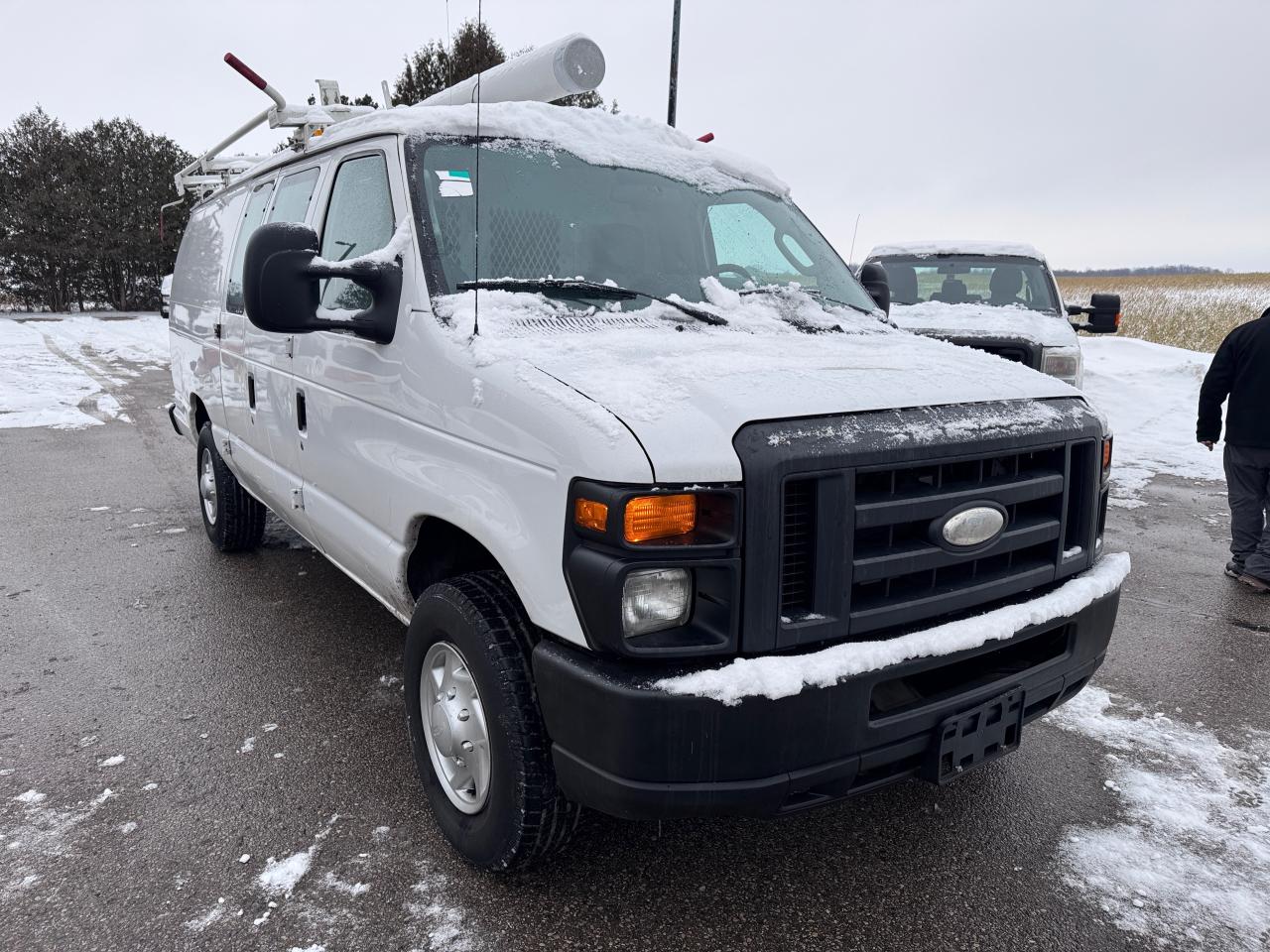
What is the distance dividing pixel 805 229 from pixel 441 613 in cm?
241

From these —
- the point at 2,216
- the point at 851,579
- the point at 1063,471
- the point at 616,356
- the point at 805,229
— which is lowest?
the point at 851,579

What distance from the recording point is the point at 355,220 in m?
3.26

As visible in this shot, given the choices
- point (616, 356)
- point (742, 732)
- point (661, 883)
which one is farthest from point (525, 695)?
point (616, 356)

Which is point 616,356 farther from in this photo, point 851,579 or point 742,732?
point 742,732

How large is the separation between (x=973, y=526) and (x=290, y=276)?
2017 millimetres

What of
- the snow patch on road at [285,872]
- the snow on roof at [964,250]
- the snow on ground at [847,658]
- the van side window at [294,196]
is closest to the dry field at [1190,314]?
the snow on roof at [964,250]

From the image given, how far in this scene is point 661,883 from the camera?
8.38 feet

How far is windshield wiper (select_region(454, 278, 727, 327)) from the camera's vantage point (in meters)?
2.78

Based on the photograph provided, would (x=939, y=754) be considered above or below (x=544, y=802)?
above

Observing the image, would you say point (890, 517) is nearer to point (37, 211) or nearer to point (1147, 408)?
point (1147, 408)

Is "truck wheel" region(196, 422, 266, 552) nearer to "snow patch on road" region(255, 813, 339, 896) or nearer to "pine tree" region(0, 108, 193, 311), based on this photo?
"snow patch on road" region(255, 813, 339, 896)

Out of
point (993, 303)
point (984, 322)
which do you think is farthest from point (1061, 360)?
point (993, 303)

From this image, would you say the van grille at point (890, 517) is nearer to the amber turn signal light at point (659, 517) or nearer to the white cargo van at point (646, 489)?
the white cargo van at point (646, 489)

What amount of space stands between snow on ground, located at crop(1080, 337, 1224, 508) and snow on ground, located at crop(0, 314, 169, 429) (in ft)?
37.0
